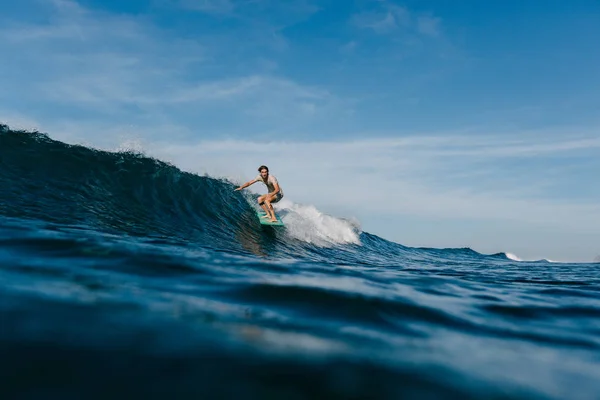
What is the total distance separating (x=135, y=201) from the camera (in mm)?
10188

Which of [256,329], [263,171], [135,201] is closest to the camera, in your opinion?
[256,329]

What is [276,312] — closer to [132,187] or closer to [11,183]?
[11,183]

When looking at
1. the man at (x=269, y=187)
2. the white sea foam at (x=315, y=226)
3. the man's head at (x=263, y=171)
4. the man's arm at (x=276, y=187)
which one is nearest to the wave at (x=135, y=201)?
the white sea foam at (x=315, y=226)

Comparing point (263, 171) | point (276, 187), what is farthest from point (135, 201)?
point (276, 187)

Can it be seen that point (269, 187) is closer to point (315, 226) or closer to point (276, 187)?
point (276, 187)

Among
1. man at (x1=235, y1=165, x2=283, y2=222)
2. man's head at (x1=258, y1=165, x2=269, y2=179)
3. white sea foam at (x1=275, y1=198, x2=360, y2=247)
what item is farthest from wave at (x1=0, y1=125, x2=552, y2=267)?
man's head at (x1=258, y1=165, x2=269, y2=179)

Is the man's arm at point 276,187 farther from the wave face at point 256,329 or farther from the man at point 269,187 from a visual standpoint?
the wave face at point 256,329

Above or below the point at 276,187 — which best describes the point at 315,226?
below

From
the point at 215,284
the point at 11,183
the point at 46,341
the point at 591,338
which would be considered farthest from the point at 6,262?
the point at 11,183

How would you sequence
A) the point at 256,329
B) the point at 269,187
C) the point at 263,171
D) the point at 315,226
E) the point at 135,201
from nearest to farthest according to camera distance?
the point at 256,329 < the point at 135,201 < the point at 263,171 < the point at 269,187 < the point at 315,226

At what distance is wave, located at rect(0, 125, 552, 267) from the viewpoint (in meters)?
7.67

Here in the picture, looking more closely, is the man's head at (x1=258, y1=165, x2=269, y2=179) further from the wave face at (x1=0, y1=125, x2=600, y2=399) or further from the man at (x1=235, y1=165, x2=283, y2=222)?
the wave face at (x1=0, y1=125, x2=600, y2=399)

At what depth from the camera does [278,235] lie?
12070mm

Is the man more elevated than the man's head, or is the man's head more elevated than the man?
the man's head
